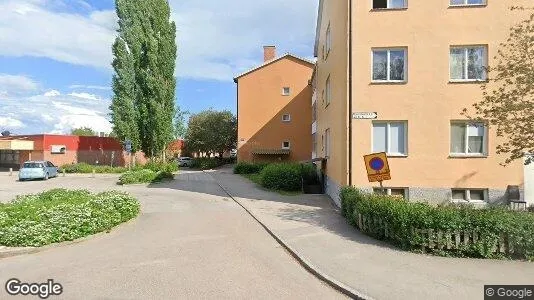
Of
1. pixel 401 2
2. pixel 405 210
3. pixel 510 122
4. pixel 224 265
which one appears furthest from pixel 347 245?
pixel 401 2

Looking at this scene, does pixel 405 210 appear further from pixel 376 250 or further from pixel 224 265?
pixel 224 265

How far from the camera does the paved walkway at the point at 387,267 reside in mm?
5812

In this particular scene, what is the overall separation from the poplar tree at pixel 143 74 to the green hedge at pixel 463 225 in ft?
95.9

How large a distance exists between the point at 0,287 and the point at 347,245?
6247mm

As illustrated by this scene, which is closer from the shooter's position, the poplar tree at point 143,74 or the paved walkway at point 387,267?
the paved walkway at point 387,267

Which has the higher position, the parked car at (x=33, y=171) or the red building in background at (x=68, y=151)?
the red building in background at (x=68, y=151)

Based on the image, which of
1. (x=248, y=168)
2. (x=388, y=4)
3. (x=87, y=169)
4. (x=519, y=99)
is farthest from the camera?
(x=87, y=169)

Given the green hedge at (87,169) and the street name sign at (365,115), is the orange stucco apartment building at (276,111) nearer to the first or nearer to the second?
the green hedge at (87,169)

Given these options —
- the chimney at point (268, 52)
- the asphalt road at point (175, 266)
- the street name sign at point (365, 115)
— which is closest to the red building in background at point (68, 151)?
the chimney at point (268, 52)

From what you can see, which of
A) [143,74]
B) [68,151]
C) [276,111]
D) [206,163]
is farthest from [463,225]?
[68,151]

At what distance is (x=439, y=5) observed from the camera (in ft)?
42.3

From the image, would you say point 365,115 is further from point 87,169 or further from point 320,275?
point 87,169

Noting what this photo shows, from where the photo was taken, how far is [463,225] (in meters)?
7.64

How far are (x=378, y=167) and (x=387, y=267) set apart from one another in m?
3.88
